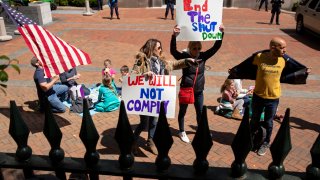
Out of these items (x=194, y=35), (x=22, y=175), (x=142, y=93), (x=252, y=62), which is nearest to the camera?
(x=22, y=175)

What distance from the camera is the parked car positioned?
1430 cm

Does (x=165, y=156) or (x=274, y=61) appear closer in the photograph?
(x=165, y=156)

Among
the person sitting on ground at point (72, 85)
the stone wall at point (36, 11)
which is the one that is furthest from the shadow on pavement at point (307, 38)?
the stone wall at point (36, 11)

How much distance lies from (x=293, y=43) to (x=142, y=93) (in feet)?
39.6

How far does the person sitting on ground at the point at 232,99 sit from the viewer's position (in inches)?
276

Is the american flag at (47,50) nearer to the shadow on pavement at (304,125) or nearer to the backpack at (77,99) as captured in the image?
the backpack at (77,99)

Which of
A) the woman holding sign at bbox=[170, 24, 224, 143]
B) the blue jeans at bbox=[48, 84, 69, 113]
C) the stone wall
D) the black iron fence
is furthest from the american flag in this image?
the stone wall

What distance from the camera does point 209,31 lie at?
493 cm

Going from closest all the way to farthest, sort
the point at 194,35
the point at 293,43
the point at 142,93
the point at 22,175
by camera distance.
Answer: the point at 22,175
the point at 142,93
the point at 194,35
the point at 293,43

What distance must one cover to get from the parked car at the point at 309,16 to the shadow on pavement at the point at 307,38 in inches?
11.0

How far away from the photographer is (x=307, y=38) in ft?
51.7

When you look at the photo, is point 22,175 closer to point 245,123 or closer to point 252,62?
point 245,123

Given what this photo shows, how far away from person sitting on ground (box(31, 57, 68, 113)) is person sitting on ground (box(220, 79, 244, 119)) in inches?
145

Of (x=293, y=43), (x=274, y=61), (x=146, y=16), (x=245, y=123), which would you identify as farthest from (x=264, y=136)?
(x=146, y=16)
